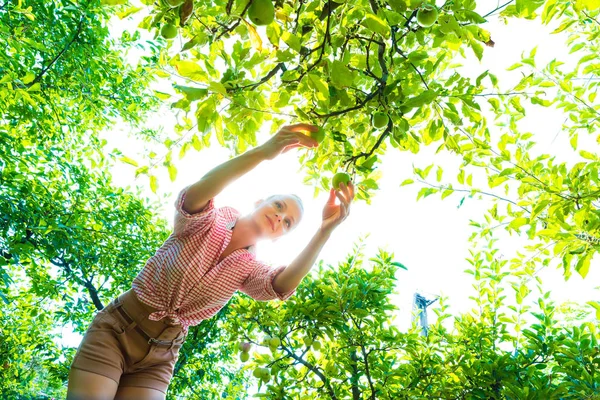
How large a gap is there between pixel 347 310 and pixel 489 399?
3.14 feet

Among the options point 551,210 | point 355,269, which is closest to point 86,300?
point 355,269

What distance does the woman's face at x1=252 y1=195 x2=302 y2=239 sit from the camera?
181 centimetres

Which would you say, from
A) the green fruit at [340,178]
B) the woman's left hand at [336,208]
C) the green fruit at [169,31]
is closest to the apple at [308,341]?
the woman's left hand at [336,208]

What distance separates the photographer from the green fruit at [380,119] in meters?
1.30

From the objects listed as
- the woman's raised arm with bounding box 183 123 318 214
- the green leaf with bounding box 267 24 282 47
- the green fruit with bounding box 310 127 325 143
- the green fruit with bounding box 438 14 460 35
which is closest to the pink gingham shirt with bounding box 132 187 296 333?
the woman's raised arm with bounding box 183 123 318 214

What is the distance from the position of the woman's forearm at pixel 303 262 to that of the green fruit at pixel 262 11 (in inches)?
37.0

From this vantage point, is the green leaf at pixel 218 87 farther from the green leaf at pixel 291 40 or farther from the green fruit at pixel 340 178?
the green fruit at pixel 340 178

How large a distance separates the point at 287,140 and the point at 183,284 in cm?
65

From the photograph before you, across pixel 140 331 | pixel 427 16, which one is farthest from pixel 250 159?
pixel 140 331

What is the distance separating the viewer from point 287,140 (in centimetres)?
138

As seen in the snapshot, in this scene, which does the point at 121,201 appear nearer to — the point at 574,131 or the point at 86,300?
the point at 86,300

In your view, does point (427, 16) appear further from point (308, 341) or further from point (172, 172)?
point (308, 341)

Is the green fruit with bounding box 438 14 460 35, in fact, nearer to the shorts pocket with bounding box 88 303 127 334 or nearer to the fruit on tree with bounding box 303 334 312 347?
the shorts pocket with bounding box 88 303 127 334

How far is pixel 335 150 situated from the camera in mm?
1629
